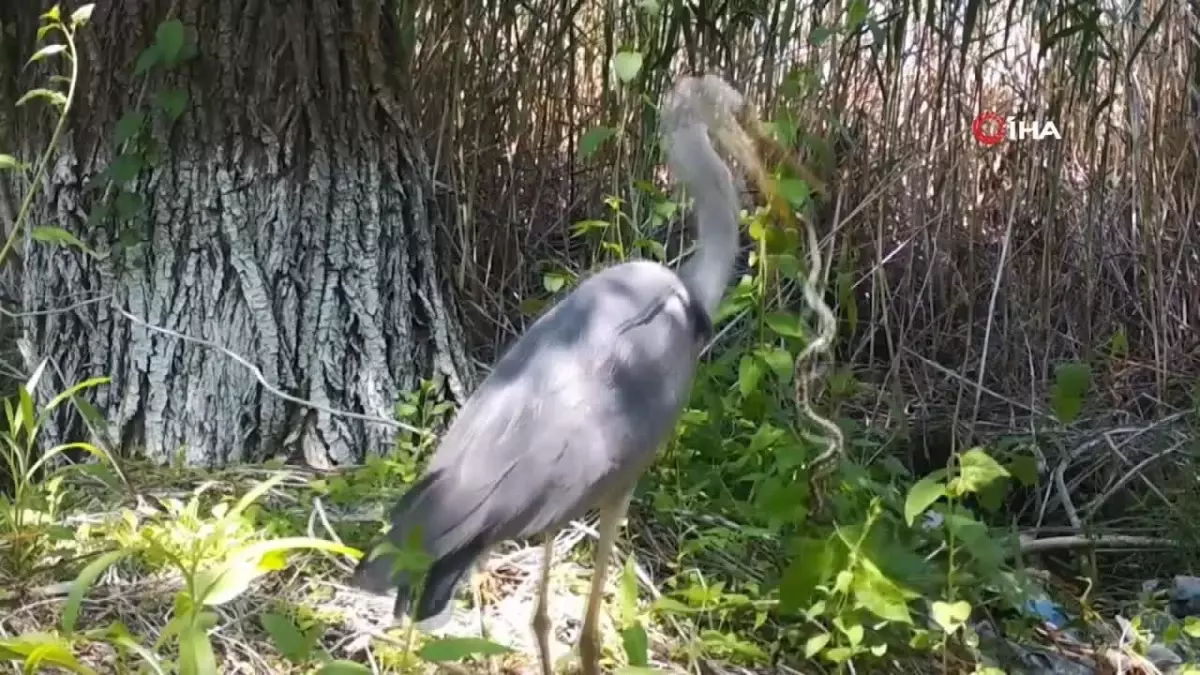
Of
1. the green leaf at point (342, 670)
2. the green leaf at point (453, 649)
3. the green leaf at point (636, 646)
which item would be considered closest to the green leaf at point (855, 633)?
the green leaf at point (636, 646)

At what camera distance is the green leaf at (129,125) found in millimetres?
2838

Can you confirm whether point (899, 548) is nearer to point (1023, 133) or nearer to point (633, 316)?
point (633, 316)

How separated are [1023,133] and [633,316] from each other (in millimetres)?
1924

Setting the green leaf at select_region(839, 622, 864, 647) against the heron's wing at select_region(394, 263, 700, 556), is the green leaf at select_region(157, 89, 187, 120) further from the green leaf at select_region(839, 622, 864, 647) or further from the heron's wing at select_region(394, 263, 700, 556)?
the green leaf at select_region(839, 622, 864, 647)

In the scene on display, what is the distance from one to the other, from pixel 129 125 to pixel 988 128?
2.44m

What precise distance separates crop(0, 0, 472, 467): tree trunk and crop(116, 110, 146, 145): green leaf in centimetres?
4

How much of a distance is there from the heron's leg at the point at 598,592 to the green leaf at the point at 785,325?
539 millimetres

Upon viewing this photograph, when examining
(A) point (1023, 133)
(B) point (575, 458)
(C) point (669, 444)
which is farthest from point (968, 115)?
(B) point (575, 458)

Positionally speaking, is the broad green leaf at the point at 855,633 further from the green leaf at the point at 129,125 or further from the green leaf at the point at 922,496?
the green leaf at the point at 129,125

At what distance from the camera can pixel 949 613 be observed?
7.29 ft

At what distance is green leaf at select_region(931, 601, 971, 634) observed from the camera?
2.22 metres

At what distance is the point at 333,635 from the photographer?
2363 millimetres

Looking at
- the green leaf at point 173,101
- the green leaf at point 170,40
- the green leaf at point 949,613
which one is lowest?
the green leaf at point 949,613

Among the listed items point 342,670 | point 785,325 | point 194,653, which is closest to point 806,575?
point 785,325
